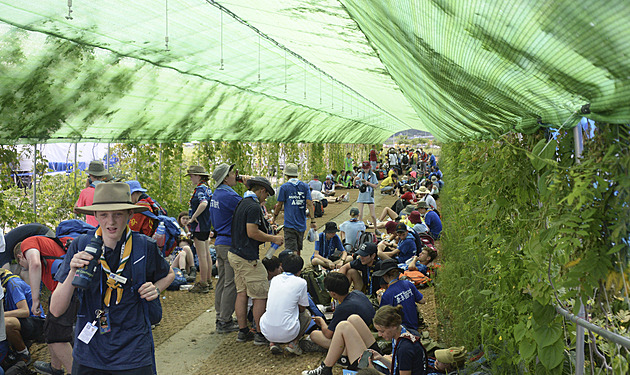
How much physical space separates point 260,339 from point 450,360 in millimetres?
2071

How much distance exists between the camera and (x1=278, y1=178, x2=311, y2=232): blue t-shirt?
734 centimetres

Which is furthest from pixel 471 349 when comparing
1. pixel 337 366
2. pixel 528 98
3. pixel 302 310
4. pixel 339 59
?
pixel 339 59

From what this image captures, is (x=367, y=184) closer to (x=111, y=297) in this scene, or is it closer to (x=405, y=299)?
(x=405, y=299)

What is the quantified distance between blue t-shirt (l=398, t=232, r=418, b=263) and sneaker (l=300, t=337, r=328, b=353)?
8.13 ft

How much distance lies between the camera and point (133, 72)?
23.7ft

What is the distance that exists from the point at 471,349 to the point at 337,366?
123 cm

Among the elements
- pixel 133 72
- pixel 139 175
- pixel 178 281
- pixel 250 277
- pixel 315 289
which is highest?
pixel 133 72

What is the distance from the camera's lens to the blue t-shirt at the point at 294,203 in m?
7.34

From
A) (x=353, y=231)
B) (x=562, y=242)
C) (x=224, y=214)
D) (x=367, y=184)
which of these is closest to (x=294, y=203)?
(x=353, y=231)

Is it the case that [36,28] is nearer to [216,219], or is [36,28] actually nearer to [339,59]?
[216,219]

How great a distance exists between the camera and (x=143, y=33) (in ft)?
19.6

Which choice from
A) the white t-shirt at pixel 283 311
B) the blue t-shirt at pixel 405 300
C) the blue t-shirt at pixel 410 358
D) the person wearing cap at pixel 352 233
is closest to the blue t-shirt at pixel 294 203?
the person wearing cap at pixel 352 233

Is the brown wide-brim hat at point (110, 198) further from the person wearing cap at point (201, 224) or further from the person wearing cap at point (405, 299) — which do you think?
the person wearing cap at point (201, 224)

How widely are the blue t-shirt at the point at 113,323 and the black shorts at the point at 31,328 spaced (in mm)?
2309
